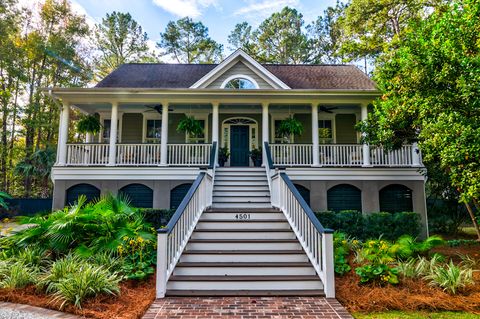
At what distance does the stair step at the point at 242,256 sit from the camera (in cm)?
533

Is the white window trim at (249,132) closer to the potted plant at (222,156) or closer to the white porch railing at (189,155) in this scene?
the potted plant at (222,156)

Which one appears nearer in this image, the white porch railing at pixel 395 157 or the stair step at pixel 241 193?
the stair step at pixel 241 193

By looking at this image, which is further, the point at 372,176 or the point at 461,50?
the point at 372,176

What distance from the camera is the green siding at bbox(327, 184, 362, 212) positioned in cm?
1019

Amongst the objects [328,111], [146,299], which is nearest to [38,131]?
[328,111]

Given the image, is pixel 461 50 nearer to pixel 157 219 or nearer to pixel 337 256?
pixel 337 256

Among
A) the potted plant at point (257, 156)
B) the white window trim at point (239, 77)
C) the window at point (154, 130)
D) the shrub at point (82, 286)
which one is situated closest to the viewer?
the shrub at point (82, 286)

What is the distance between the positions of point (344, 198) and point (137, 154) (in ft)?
24.7

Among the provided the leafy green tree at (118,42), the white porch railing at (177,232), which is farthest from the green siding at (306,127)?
the leafy green tree at (118,42)

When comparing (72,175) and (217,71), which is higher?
(217,71)

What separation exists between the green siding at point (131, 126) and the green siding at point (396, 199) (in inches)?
406

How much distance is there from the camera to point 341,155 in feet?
34.3

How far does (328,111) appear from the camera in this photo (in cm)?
1234

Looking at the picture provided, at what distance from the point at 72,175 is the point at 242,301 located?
8282mm
